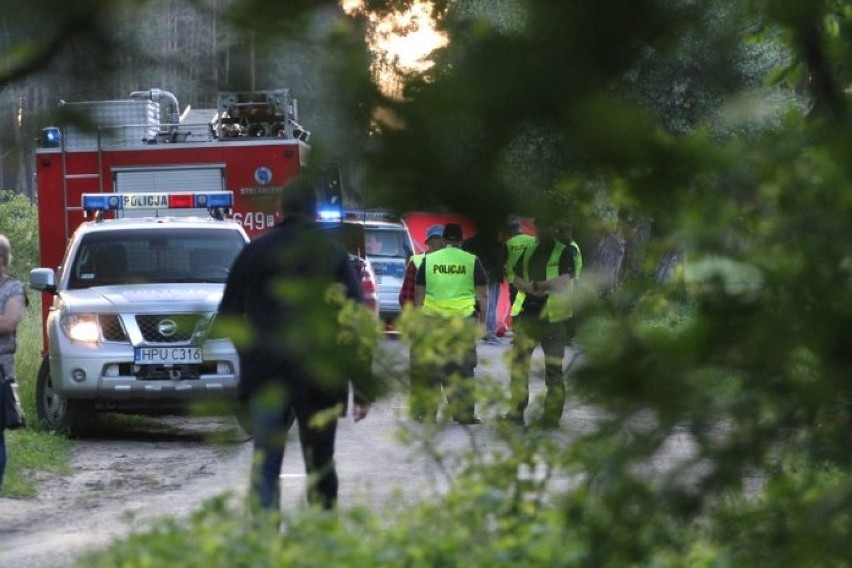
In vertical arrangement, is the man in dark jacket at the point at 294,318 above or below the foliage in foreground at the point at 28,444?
above

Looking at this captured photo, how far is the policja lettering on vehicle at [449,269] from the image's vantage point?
1484 cm

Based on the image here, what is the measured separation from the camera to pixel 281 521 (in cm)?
588

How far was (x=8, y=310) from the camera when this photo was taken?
12.2 metres

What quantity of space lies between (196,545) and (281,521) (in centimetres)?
64

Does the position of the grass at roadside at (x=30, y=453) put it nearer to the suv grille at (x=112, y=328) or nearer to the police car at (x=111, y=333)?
the police car at (x=111, y=333)

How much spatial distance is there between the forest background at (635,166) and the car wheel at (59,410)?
450 inches

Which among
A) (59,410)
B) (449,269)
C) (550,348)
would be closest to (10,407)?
(59,410)

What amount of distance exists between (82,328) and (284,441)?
902 cm

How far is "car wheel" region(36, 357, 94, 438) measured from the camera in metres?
15.3

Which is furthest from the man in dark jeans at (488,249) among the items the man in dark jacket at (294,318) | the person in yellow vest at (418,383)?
the man in dark jacket at (294,318)

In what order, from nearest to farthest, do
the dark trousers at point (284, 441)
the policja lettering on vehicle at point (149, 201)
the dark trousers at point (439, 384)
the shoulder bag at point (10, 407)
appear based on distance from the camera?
the dark trousers at point (284, 441) → the dark trousers at point (439, 384) → the shoulder bag at point (10, 407) → the policja lettering on vehicle at point (149, 201)

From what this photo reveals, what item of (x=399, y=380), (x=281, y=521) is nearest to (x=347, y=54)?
(x=399, y=380)

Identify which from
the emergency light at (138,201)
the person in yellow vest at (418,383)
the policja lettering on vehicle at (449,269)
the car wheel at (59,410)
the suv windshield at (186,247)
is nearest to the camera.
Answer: the person in yellow vest at (418,383)

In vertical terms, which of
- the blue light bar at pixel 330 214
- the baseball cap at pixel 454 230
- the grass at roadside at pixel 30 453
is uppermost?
the blue light bar at pixel 330 214
